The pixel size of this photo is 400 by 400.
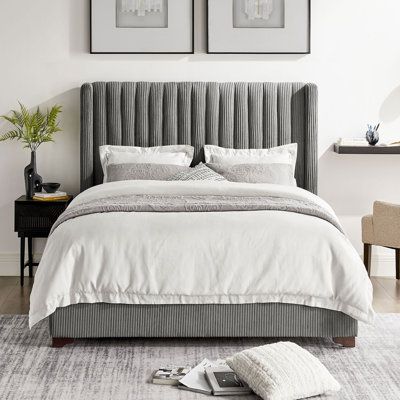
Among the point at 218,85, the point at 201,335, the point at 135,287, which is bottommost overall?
the point at 201,335

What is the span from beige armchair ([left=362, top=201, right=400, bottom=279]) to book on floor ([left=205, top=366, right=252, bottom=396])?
Answer: 2.30 meters

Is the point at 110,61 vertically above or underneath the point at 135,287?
above

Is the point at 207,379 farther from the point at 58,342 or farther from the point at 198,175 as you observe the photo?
the point at 198,175

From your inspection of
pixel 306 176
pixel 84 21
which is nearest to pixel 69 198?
pixel 84 21

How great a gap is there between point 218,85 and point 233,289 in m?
2.34

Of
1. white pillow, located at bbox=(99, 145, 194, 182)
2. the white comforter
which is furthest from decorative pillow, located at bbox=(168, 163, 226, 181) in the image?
the white comforter

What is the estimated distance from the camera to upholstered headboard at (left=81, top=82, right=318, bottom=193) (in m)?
5.91

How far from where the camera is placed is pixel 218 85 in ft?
19.5

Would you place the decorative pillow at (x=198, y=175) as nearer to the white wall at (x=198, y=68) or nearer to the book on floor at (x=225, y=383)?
the white wall at (x=198, y=68)

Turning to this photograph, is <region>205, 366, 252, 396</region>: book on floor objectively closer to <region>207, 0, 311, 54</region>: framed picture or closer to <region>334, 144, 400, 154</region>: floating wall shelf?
A: <region>334, 144, 400, 154</region>: floating wall shelf

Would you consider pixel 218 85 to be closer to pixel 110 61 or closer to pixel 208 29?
pixel 208 29

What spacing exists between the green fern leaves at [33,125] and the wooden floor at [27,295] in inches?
38.2

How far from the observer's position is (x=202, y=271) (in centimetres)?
398

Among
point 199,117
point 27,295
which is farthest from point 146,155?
point 27,295
